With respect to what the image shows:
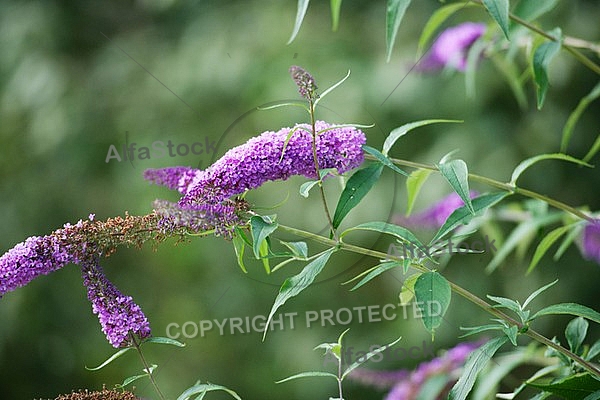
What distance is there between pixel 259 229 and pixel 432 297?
0.13 metres

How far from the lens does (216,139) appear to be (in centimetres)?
195

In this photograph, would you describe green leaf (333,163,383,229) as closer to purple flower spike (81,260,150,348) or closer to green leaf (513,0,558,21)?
purple flower spike (81,260,150,348)

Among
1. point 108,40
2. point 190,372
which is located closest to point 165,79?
point 108,40

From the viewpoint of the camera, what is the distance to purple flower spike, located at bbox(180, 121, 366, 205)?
1.90 ft

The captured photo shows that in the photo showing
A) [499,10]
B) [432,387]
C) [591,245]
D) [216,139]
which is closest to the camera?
[499,10]

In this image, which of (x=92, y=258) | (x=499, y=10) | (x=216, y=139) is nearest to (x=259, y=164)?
Answer: (x=92, y=258)

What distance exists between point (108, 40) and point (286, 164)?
2.13m

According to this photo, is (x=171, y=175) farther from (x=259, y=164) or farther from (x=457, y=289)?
(x=457, y=289)

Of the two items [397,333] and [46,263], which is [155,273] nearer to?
[397,333]

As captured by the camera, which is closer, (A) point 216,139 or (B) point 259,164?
(B) point 259,164

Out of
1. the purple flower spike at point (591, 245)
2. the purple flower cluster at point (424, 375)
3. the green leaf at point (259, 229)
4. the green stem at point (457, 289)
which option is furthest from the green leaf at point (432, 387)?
the green leaf at point (259, 229)

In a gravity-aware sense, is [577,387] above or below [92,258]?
below

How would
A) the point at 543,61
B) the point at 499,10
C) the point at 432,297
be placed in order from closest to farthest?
the point at 432,297 < the point at 499,10 < the point at 543,61

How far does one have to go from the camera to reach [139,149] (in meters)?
2.02
